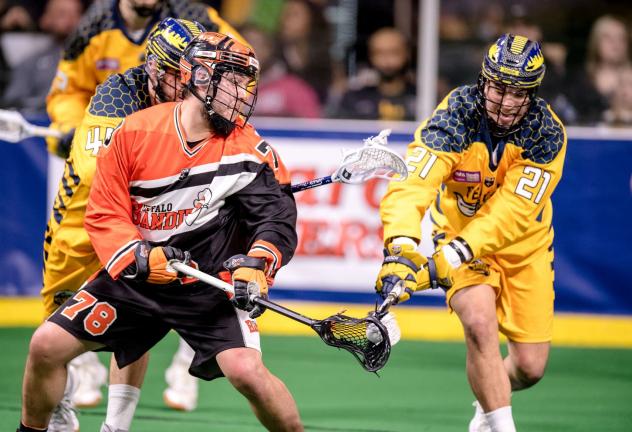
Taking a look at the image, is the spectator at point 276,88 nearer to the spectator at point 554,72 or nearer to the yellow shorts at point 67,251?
the spectator at point 554,72

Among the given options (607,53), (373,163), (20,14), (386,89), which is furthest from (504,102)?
(20,14)

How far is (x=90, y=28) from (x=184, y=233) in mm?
1874

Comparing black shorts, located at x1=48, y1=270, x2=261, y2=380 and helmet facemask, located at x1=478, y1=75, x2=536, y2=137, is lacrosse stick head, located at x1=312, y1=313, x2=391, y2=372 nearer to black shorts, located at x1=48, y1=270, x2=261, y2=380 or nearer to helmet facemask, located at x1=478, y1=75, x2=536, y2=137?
black shorts, located at x1=48, y1=270, x2=261, y2=380

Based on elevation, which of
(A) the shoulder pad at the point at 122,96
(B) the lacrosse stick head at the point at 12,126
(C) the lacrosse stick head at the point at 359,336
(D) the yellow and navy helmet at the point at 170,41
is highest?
(D) the yellow and navy helmet at the point at 170,41

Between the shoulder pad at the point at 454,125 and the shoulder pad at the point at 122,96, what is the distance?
3.59 ft

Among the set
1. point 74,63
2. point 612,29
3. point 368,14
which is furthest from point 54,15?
point 612,29

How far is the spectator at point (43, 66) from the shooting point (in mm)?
8133

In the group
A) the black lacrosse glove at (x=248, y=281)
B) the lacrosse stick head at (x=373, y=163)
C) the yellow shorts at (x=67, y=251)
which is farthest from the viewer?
the yellow shorts at (x=67, y=251)

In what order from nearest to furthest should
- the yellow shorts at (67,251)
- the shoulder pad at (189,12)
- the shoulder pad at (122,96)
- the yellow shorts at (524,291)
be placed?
the shoulder pad at (122,96) < the yellow shorts at (67,251) < the yellow shorts at (524,291) < the shoulder pad at (189,12)

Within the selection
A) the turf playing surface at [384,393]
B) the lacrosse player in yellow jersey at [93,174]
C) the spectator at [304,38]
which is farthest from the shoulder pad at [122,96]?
the spectator at [304,38]

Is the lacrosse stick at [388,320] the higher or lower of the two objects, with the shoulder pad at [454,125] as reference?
lower

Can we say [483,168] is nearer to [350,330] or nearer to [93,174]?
[350,330]

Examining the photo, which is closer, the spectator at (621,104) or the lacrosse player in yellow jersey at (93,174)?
the lacrosse player in yellow jersey at (93,174)

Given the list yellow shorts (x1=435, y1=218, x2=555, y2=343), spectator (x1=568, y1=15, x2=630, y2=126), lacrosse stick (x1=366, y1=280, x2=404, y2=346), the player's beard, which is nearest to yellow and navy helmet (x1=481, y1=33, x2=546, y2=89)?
yellow shorts (x1=435, y1=218, x2=555, y2=343)
